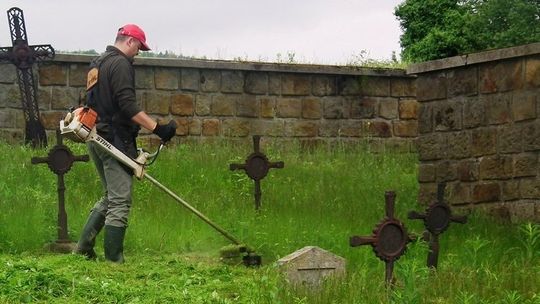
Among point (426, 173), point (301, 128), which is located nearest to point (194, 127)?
point (301, 128)

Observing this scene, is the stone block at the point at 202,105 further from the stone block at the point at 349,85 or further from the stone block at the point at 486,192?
the stone block at the point at 486,192

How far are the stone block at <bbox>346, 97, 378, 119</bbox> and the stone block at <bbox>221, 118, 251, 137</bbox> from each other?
198cm

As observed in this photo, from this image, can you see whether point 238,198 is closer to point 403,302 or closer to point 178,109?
point 178,109

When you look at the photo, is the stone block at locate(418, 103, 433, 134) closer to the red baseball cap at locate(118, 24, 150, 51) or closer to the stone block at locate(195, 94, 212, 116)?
the stone block at locate(195, 94, 212, 116)

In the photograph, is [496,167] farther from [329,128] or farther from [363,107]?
[363,107]

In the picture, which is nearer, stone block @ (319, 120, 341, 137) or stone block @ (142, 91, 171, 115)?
stone block @ (142, 91, 171, 115)

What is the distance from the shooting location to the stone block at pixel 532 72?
38.8 feet

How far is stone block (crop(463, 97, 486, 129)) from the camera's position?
41.2 ft

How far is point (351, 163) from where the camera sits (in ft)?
53.0

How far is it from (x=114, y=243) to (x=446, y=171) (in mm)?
5230

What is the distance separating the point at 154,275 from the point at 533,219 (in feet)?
16.2

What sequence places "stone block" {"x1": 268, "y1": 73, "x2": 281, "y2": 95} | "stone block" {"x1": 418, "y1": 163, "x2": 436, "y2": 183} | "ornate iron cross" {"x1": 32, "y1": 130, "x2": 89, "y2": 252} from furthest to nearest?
"stone block" {"x1": 268, "y1": 73, "x2": 281, "y2": 95}, "stone block" {"x1": 418, "y1": 163, "x2": 436, "y2": 183}, "ornate iron cross" {"x1": 32, "y1": 130, "x2": 89, "y2": 252}

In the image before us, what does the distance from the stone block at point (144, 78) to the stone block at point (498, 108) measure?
611 cm

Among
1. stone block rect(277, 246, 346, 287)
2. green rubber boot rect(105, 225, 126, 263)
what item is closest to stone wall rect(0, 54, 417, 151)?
green rubber boot rect(105, 225, 126, 263)
